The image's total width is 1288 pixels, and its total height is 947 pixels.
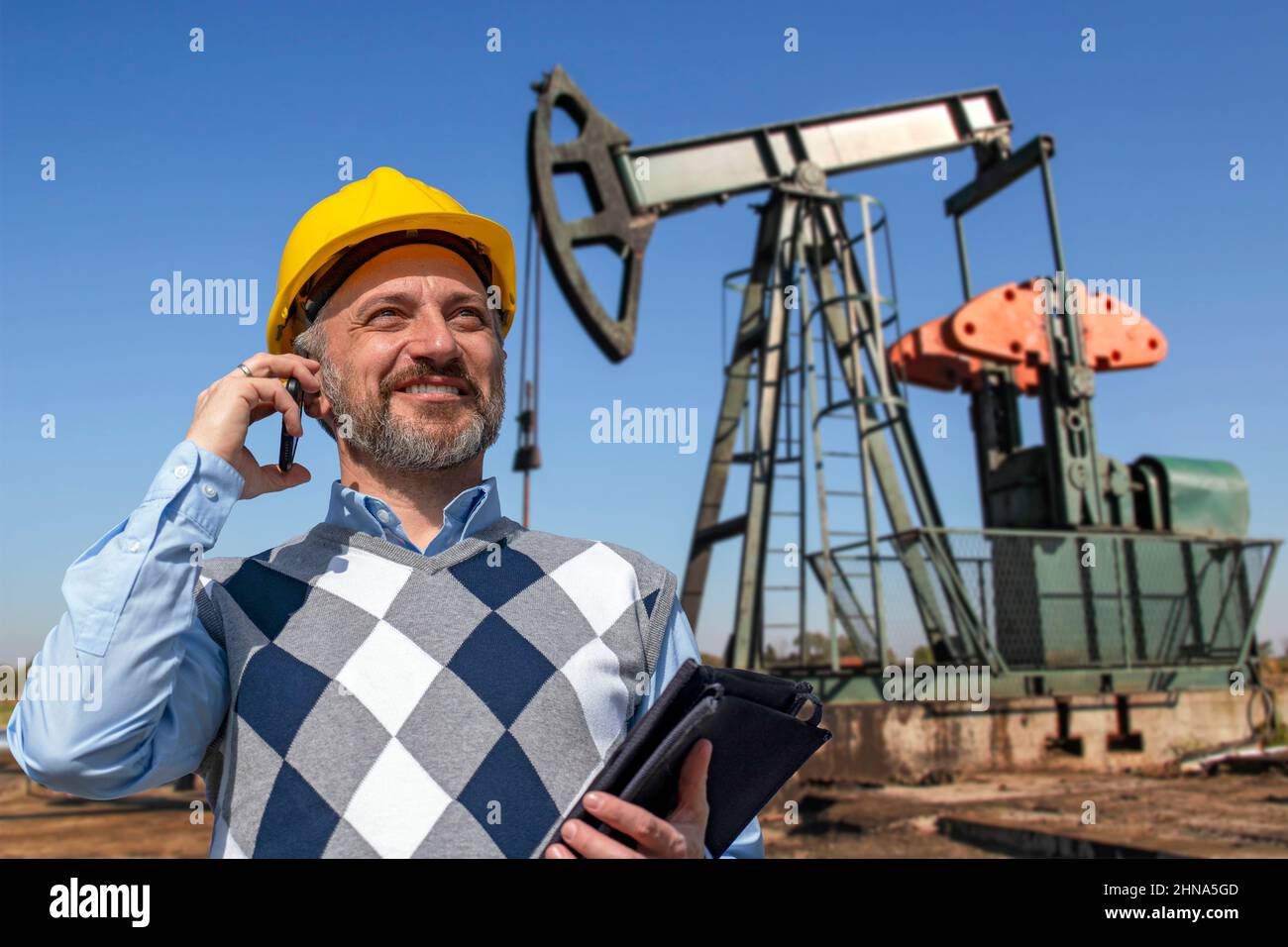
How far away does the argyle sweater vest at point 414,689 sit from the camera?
1169 mm

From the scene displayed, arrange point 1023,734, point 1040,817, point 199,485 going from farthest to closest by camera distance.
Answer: point 1023,734 → point 1040,817 → point 199,485

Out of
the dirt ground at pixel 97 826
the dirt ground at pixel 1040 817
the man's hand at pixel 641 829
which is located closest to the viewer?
the man's hand at pixel 641 829

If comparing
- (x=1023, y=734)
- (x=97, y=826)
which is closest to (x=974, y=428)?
(x=1023, y=734)

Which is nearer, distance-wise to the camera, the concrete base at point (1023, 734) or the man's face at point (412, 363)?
the man's face at point (412, 363)

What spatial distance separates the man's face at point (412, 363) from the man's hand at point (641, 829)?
2.06 ft

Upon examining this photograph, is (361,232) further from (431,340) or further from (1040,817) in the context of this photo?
(1040,817)

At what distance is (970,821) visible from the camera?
6047 mm

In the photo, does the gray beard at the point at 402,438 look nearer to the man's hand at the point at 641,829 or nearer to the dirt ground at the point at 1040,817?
the man's hand at the point at 641,829

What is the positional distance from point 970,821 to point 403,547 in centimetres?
551

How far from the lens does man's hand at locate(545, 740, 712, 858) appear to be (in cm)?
103

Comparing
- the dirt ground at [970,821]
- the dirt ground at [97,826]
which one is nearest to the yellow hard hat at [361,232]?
the dirt ground at [970,821]

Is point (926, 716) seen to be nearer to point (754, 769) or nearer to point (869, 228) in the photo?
point (869, 228)

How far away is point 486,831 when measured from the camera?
1.16 metres

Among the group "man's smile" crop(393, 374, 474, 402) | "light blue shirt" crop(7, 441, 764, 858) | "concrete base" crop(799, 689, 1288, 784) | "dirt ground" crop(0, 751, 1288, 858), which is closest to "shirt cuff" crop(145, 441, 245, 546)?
"light blue shirt" crop(7, 441, 764, 858)
